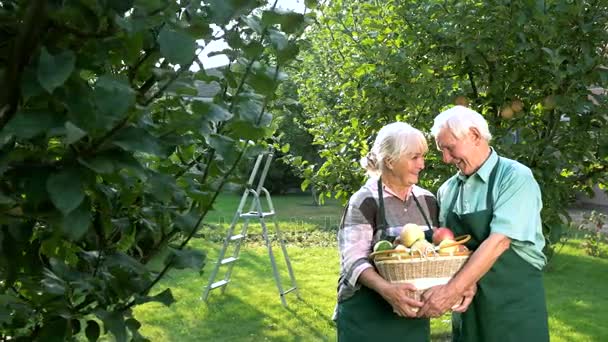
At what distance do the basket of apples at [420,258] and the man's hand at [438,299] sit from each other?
0.07ft

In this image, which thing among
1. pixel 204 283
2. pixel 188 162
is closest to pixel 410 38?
pixel 188 162

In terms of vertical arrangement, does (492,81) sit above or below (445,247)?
above

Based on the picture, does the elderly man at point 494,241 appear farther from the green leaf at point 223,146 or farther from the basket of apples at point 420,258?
the green leaf at point 223,146

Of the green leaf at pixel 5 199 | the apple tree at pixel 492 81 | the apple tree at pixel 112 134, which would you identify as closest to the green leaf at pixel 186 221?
the apple tree at pixel 112 134

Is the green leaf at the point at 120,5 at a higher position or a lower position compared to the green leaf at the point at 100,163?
higher

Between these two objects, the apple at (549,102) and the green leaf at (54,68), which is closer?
the green leaf at (54,68)

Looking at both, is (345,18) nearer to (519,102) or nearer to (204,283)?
(519,102)

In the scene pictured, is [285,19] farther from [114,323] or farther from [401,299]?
[401,299]

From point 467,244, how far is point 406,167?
0.39 m

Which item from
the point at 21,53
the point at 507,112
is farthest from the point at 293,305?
the point at 21,53

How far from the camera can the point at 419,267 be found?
263 cm

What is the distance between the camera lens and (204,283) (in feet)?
31.4

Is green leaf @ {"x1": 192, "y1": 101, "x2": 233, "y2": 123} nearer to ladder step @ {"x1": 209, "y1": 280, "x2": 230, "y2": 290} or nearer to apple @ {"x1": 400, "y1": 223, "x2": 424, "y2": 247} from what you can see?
apple @ {"x1": 400, "y1": 223, "x2": 424, "y2": 247}

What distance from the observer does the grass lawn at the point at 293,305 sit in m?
6.97
